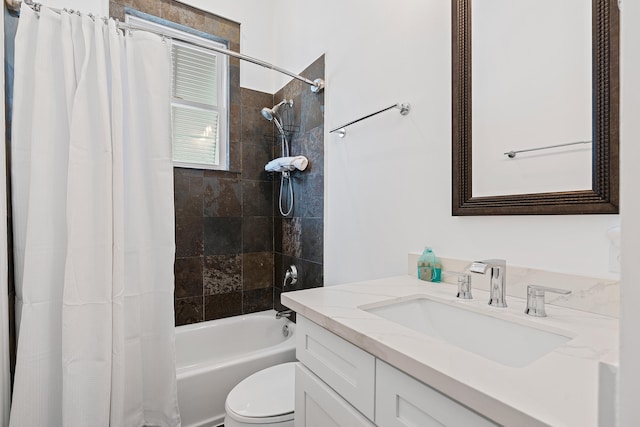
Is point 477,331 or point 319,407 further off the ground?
point 477,331

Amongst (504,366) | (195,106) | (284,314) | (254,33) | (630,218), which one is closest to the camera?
(630,218)

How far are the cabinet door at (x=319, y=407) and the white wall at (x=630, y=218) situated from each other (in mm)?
551

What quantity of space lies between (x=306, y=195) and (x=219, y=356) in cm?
133

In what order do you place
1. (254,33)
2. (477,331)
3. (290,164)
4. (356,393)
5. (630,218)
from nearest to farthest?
1. (630,218)
2. (356,393)
3. (477,331)
4. (290,164)
5. (254,33)

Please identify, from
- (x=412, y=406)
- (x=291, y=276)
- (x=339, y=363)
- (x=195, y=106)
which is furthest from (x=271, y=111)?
(x=412, y=406)

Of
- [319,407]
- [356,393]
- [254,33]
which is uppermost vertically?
[254,33]

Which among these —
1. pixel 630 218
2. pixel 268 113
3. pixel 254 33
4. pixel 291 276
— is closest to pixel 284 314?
pixel 291 276

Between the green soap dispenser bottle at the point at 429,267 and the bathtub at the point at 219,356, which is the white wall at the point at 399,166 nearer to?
the green soap dispenser bottle at the point at 429,267

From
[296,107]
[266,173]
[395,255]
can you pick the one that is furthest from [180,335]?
[296,107]

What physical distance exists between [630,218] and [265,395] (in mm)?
1463

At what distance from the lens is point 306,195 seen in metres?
2.20

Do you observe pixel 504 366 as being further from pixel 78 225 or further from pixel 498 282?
pixel 78 225

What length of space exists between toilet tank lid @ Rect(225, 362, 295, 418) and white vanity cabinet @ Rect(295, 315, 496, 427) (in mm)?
303

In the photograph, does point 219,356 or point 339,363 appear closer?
point 339,363
